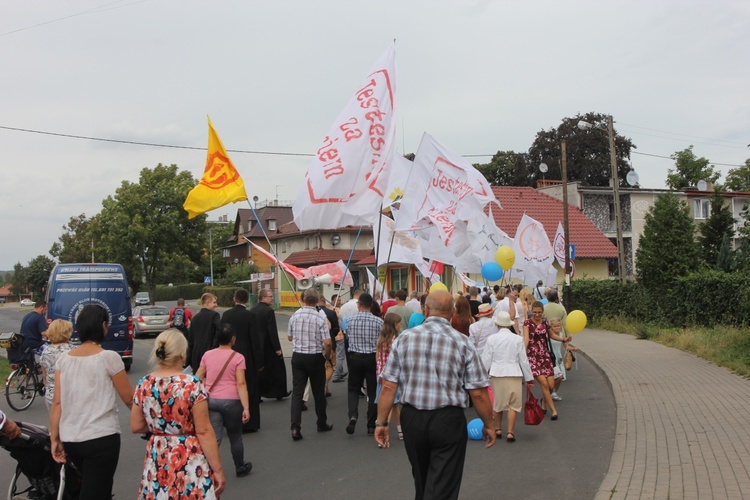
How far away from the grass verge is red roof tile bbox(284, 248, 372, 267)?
3104 cm

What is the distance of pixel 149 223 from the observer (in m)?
46.2

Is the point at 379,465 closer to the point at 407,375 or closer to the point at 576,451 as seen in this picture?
the point at 576,451

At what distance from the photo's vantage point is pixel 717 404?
31.9 ft

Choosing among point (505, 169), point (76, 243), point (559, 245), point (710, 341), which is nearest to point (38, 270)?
point (76, 243)

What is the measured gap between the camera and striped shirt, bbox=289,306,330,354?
8.67m

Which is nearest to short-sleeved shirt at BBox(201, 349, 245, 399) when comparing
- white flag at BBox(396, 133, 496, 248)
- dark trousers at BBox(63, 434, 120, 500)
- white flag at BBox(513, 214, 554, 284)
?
dark trousers at BBox(63, 434, 120, 500)

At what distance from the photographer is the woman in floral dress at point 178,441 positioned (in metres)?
4.02

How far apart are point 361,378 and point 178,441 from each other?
5.14 meters

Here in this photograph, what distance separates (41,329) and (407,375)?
918 cm

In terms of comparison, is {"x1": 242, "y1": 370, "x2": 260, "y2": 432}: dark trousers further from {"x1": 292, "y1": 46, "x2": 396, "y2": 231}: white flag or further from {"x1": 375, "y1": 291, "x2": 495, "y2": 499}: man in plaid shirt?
{"x1": 375, "y1": 291, "x2": 495, "y2": 499}: man in plaid shirt

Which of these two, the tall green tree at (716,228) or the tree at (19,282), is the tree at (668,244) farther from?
the tree at (19,282)

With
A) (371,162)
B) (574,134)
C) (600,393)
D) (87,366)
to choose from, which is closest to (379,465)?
(87,366)

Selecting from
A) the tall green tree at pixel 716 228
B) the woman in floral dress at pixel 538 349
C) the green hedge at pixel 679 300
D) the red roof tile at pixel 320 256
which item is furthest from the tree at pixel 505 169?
the woman in floral dress at pixel 538 349

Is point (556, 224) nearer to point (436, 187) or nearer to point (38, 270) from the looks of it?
point (436, 187)
